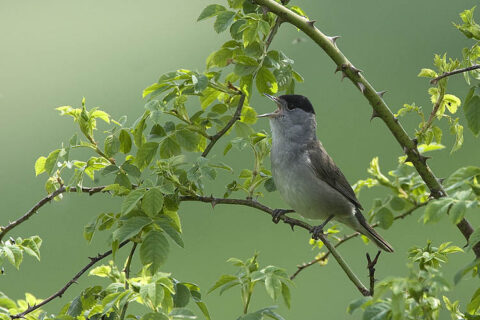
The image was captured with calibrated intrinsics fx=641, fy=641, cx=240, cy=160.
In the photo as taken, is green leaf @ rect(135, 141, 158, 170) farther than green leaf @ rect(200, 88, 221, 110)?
No

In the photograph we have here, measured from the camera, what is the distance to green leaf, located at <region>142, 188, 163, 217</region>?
1.54 metres

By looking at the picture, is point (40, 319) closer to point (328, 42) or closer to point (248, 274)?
point (248, 274)

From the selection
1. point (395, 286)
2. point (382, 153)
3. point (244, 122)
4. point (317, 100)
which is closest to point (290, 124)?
point (244, 122)

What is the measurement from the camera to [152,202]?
155 centimetres

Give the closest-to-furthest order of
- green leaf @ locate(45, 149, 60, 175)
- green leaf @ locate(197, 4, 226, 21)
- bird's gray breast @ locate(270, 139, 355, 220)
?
green leaf @ locate(45, 149, 60, 175) → green leaf @ locate(197, 4, 226, 21) → bird's gray breast @ locate(270, 139, 355, 220)

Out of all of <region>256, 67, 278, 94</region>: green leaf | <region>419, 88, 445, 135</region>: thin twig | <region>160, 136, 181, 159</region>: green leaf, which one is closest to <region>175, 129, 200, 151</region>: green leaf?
<region>160, 136, 181, 159</region>: green leaf

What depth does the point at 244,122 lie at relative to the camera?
2094mm

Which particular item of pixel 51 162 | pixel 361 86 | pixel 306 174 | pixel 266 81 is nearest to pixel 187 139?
pixel 266 81

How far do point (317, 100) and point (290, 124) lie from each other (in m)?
4.47

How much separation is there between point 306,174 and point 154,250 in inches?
53.3

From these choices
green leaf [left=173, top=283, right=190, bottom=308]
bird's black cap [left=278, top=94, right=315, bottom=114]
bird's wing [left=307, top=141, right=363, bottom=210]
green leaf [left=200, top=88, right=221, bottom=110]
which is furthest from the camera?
bird's black cap [left=278, top=94, right=315, bottom=114]

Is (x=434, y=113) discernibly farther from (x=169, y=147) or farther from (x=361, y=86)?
(x=169, y=147)

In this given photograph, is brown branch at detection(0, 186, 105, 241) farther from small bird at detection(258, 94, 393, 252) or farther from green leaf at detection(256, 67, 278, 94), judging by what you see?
small bird at detection(258, 94, 393, 252)

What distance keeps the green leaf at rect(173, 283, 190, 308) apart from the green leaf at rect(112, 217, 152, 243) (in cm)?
19
